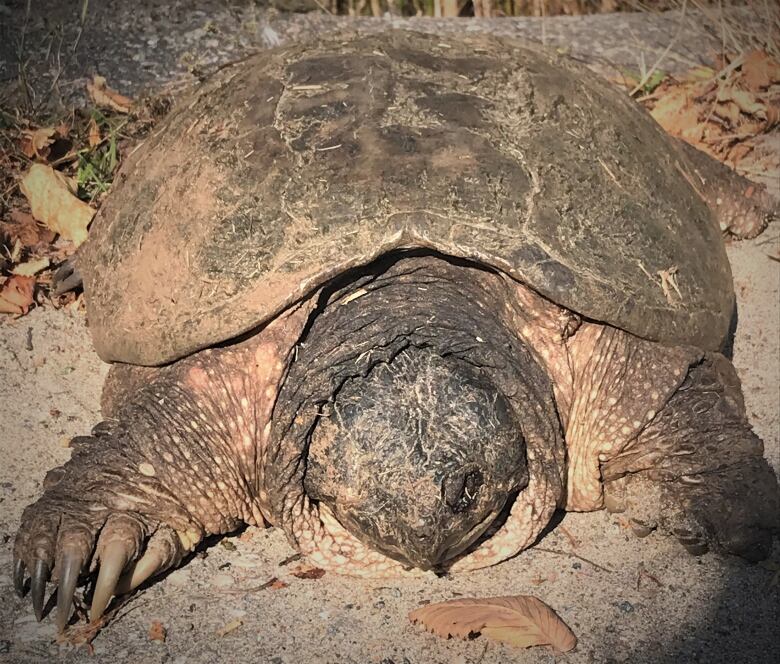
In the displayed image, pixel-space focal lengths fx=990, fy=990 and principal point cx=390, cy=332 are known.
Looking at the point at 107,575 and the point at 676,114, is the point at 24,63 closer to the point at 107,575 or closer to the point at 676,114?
the point at 107,575

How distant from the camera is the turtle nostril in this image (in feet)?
9.50

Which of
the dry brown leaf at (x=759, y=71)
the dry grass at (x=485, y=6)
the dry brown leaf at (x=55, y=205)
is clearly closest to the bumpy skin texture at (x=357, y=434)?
the dry brown leaf at (x=55, y=205)

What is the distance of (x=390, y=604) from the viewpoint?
10.3 feet

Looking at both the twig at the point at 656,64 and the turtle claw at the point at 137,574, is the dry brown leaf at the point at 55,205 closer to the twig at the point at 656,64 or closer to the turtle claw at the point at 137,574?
the turtle claw at the point at 137,574

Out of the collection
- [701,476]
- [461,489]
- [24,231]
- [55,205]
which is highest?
[55,205]

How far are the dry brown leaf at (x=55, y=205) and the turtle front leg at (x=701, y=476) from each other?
268 centimetres

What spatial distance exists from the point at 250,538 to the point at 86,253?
1.43 meters

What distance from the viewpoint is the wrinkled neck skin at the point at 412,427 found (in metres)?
2.93

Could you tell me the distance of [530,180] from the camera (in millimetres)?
3404

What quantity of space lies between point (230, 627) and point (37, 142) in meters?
Answer: 2.88

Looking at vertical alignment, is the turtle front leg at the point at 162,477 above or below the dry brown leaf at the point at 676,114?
below

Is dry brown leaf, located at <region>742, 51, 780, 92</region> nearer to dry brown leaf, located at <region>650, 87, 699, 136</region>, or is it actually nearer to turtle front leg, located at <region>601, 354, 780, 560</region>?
dry brown leaf, located at <region>650, 87, 699, 136</region>

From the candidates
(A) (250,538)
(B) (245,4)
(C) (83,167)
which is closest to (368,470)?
(A) (250,538)

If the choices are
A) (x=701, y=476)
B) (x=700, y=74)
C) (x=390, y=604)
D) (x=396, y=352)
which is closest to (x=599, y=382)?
(x=701, y=476)
